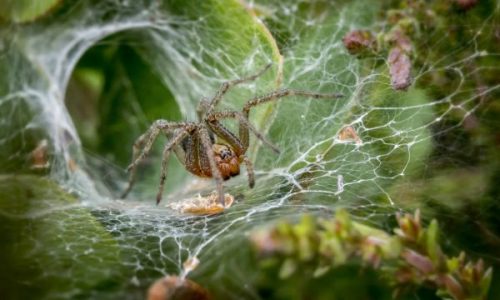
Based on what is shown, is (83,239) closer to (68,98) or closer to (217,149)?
(217,149)

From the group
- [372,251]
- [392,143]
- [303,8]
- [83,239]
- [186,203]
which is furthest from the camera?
[303,8]

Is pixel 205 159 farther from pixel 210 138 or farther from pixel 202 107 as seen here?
pixel 202 107

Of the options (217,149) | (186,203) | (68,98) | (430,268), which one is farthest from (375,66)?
(68,98)

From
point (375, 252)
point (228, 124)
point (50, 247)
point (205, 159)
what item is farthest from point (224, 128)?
point (375, 252)

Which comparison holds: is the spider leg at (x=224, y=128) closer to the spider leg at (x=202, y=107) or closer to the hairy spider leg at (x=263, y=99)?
the hairy spider leg at (x=263, y=99)

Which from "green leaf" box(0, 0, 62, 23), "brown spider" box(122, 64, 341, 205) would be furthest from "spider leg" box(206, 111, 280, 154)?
"green leaf" box(0, 0, 62, 23)

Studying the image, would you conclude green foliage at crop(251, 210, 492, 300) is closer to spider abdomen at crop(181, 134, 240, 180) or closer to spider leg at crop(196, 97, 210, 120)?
spider abdomen at crop(181, 134, 240, 180)

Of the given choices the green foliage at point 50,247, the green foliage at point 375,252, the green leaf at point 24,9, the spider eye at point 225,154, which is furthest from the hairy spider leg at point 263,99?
the green leaf at point 24,9
